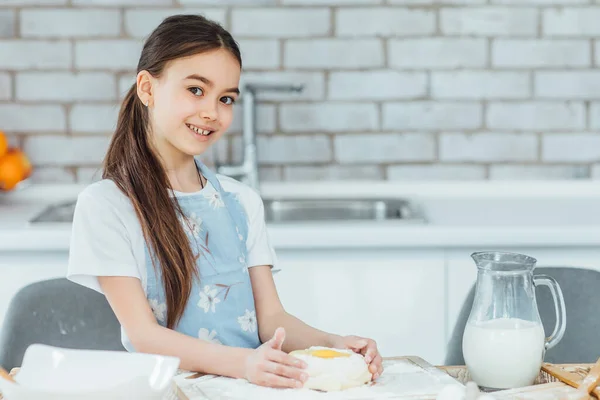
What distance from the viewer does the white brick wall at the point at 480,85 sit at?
8.07 ft

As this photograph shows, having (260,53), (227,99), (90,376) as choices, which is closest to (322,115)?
(260,53)

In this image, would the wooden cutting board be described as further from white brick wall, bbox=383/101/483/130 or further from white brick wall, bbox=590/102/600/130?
white brick wall, bbox=590/102/600/130

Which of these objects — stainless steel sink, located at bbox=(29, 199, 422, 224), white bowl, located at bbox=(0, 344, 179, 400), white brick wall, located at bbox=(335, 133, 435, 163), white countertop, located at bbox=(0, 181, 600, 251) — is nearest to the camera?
white bowl, located at bbox=(0, 344, 179, 400)

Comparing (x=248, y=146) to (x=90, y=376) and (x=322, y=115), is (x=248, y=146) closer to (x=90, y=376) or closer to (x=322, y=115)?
(x=322, y=115)

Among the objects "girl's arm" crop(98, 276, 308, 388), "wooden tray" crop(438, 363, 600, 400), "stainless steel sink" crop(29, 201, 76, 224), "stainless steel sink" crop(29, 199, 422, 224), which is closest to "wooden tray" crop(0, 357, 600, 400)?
"wooden tray" crop(438, 363, 600, 400)

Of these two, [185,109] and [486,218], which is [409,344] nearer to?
[486,218]

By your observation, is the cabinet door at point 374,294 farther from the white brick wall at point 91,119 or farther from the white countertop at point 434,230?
the white brick wall at point 91,119

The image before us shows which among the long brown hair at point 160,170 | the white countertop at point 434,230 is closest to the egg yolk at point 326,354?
the long brown hair at point 160,170

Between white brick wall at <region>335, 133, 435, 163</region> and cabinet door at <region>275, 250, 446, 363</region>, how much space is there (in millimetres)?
592

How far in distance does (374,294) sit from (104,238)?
0.85m

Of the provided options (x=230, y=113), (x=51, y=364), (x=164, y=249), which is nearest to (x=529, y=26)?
(x=230, y=113)

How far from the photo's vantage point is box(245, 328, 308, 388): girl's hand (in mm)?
983

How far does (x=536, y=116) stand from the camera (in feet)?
8.10

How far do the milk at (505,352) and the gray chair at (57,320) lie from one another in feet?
2.47
